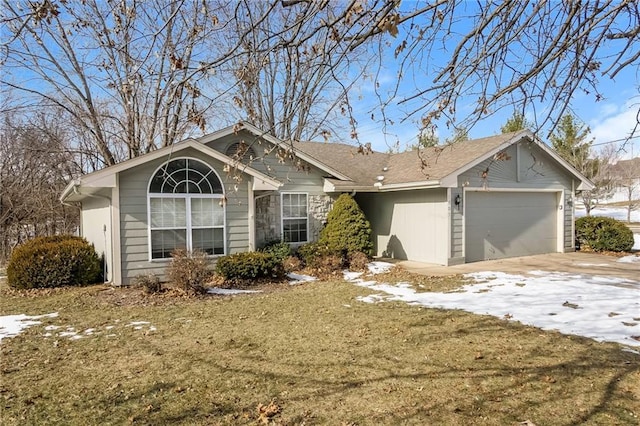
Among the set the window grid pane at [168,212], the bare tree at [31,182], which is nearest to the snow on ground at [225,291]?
the window grid pane at [168,212]

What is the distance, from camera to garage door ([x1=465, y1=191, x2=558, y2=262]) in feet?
43.2

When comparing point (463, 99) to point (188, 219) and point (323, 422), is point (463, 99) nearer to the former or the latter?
point (323, 422)

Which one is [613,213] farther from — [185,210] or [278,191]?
[185,210]

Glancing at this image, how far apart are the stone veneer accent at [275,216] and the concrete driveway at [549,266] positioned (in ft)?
9.14

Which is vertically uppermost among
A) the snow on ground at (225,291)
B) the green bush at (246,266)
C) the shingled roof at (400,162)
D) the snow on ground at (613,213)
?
the shingled roof at (400,162)

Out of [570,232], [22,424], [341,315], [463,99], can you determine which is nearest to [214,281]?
[341,315]

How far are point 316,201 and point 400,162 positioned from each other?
4566 millimetres

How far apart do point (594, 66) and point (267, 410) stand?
166 inches

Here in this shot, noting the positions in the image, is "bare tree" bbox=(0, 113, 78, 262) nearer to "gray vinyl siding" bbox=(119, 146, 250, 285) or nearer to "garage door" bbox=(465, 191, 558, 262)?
"gray vinyl siding" bbox=(119, 146, 250, 285)

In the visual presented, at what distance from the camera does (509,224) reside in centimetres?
1403

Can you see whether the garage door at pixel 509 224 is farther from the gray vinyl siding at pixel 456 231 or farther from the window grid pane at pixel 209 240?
the window grid pane at pixel 209 240

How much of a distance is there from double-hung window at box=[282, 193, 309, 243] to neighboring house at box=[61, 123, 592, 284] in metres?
0.03

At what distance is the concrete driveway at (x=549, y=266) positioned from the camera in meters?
10.9

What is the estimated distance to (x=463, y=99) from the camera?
14.8 ft
